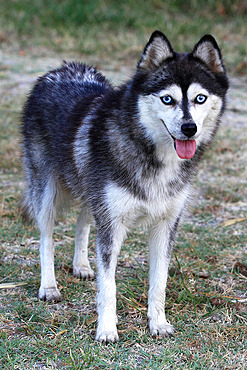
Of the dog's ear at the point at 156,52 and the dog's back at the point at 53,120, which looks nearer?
the dog's ear at the point at 156,52

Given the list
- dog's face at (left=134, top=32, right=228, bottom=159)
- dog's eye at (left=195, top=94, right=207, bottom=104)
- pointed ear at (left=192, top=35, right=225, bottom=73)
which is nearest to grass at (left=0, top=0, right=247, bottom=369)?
dog's face at (left=134, top=32, right=228, bottom=159)

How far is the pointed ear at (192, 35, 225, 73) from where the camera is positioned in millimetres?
3652

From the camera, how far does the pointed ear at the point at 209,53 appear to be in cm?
365

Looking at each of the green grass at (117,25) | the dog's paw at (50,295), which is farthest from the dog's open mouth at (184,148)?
the green grass at (117,25)

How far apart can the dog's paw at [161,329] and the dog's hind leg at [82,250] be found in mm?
957

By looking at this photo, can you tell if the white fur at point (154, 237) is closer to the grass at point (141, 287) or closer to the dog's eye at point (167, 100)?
the grass at point (141, 287)

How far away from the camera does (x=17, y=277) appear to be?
449cm

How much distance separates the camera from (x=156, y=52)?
3627 mm

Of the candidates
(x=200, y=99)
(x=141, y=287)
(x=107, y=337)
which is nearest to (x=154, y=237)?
(x=141, y=287)

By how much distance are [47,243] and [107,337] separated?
1057 mm

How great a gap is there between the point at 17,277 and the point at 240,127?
4.84 metres

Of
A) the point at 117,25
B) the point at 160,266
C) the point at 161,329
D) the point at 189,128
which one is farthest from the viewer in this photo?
the point at 117,25

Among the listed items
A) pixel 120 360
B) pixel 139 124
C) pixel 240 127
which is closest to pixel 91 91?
pixel 139 124

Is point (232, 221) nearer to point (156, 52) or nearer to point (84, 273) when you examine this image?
point (84, 273)
